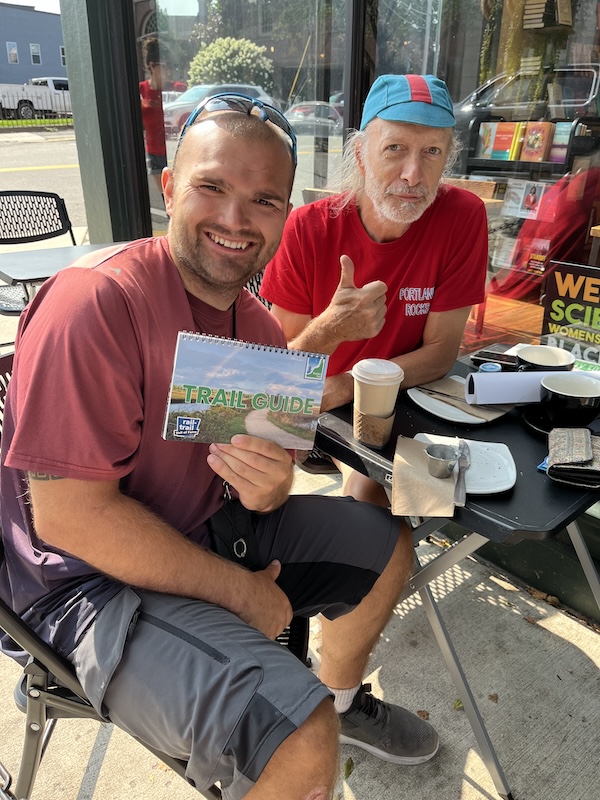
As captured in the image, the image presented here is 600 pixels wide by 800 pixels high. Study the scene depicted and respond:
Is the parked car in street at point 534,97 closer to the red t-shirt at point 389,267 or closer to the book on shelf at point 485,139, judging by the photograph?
the book on shelf at point 485,139

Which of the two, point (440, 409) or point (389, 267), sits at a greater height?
point (389, 267)

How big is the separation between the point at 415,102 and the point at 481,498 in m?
1.30

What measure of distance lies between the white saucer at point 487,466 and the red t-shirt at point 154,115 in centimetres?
355

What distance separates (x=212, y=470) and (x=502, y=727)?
1285 millimetres

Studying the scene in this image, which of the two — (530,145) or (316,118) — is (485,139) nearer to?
(530,145)

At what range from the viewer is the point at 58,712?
1.30m

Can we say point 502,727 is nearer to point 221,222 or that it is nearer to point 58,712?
point 58,712

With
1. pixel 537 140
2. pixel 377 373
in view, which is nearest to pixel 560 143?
pixel 537 140

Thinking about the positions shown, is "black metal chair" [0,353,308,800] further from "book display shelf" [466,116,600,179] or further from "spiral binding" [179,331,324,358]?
"book display shelf" [466,116,600,179]

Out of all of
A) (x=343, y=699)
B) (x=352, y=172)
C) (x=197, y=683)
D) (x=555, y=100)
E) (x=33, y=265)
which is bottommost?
(x=343, y=699)

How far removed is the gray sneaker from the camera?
5.76 feet

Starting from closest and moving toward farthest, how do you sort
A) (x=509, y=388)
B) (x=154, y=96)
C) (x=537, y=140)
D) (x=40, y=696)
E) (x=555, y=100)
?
(x=40, y=696) < (x=509, y=388) < (x=555, y=100) < (x=537, y=140) < (x=154, y=96)

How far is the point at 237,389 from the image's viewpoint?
3.81ft

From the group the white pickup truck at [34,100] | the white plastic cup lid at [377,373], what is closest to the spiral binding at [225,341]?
the white plastic cup lid at [377,373]
